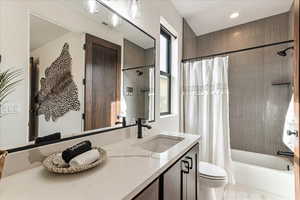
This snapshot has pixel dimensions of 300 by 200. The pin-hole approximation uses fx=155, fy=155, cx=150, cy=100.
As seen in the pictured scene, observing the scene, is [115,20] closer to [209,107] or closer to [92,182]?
[92,182]

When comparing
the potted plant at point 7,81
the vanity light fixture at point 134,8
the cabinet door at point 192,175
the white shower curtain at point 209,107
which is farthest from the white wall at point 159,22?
the potted plant at point 7,81

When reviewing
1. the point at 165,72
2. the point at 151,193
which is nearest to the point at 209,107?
the point at 165,72

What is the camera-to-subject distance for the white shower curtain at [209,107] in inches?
83.4

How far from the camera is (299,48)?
1.05m

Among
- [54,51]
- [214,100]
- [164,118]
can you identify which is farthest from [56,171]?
[214,100]

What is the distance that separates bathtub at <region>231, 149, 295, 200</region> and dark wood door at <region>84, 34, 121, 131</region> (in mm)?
1956

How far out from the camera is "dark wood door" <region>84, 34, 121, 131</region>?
3.59 feet

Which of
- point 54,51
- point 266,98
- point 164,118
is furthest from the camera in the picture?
point 266,98

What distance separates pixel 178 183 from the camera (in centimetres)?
97

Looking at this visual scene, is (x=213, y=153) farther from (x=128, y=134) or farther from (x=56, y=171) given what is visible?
(x=56, y=171)

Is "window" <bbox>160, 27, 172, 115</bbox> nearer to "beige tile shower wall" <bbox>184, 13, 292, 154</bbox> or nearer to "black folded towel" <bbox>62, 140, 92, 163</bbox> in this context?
"beige tile shower wall" <bbox>184, 13, 292, 154</bbox>

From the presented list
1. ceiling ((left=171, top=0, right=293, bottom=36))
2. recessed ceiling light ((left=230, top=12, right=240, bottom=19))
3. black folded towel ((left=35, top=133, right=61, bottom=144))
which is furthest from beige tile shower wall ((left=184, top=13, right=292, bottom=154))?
black folded towel ((left=35, top=133, right=61, bottom=144))

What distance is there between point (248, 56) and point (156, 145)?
246cm

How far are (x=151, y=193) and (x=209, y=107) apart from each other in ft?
5.87
